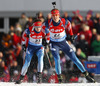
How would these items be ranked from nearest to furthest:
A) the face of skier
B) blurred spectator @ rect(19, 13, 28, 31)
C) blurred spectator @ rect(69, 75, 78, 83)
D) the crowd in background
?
1. the face of skier
2. blurred spectator @ rect(69, 75, 78, 83)
3. the crowd in background
4. blurred spectator @ rect(19, 13, 28, 31)

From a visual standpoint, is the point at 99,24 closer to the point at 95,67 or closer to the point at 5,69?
the point at 95,67

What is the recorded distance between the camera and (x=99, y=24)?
46.7ft

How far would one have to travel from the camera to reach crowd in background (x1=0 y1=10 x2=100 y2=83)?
13.6 metres

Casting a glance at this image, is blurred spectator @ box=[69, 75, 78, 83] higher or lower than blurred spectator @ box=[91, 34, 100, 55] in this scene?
lower

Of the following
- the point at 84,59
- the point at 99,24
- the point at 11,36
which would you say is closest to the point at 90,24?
the point at 99,24

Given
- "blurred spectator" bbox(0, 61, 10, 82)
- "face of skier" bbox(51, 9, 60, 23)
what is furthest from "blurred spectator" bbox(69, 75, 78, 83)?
"face of skier" bbox(51, 9, 60, 23)

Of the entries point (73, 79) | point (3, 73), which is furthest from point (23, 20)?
point (73, 79)

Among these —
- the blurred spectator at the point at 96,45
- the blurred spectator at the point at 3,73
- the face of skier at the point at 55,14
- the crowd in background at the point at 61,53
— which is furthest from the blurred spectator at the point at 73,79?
the face of skier at the point at 55,14

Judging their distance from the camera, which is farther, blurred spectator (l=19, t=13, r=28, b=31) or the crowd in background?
blurred spectator (l=19, t=13, r=28, b=31)

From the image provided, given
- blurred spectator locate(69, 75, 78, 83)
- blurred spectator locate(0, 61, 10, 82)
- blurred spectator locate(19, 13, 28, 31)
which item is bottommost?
blurred spectator locate(69, 75, 78, 83)

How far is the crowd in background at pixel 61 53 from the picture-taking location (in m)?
13.6

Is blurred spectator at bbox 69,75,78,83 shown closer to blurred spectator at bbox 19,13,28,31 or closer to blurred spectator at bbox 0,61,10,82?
blurred spectator at bbox 0,61,10,82

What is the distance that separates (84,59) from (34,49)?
92.3 inches
